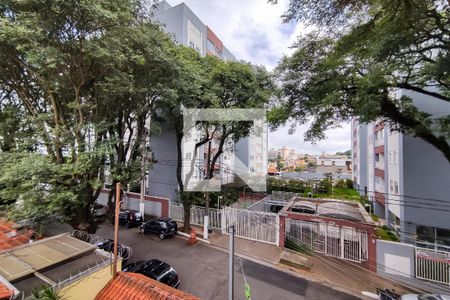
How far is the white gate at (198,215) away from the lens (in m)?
13.9

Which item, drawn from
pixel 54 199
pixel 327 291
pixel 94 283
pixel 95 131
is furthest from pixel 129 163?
pixel 327 291

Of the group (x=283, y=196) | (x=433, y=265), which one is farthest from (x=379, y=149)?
(x=433, y=265)

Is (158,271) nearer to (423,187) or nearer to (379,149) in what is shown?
(423,187)

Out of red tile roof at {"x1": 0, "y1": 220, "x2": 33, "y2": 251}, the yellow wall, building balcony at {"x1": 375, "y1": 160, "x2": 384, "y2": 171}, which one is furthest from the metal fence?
red tile roof at {"x1": 0, "y1": 220, "x2": 33, "y2": 251}

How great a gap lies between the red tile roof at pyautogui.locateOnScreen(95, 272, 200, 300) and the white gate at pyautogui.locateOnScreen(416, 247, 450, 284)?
8.88 m

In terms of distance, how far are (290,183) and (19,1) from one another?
25366 mm

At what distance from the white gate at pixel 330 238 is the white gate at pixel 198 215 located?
14.2 ft

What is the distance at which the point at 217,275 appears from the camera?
30.0 ft

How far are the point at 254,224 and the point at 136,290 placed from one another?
8.25 metres

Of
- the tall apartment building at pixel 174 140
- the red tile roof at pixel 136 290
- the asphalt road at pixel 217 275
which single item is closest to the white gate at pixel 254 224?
the asphalt road at pixel 217 275

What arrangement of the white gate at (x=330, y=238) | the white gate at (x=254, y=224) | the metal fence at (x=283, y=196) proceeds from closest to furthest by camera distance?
the white gate at (x=330, y=238) → the white gate at (x=254, y=224) → the metal fence at (x=283, y=196)

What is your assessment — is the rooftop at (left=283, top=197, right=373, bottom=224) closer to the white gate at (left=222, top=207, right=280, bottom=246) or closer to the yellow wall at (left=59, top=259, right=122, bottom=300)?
the white gate at (left=222, top=207, right=280, bottom=246)

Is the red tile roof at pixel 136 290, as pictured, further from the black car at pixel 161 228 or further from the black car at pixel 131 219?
the black car at pixel 131 219

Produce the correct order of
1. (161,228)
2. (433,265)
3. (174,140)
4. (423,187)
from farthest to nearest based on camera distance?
(174,140)
(161,228)
(423,187)
(433,265)
